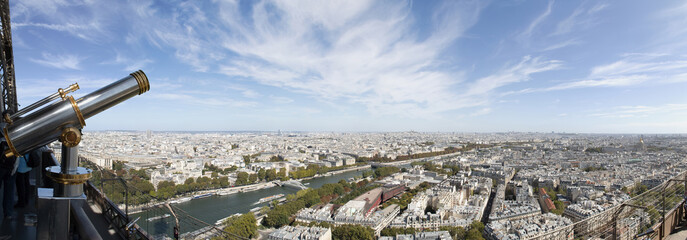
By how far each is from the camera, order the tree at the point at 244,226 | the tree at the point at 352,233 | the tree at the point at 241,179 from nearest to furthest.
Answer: the tree at the point at 352,233
the tree at the point at 244,226
the tree at the point at 241,179

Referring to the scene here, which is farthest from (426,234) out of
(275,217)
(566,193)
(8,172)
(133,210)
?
(566,193)

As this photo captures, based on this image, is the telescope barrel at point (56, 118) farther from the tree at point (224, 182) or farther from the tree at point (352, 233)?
the tree at point (224, 182)

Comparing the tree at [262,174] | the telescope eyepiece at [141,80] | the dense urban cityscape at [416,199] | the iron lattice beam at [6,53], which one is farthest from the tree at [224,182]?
the telescope eyepiece at [141,80]

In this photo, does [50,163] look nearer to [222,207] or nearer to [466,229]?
[466,229]

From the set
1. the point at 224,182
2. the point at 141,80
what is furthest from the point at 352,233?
the point at 224,182

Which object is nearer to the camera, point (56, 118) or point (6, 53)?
point (56, 118)

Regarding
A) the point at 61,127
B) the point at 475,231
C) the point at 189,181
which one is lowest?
the point at 475,231

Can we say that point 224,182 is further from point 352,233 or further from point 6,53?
point 6,53

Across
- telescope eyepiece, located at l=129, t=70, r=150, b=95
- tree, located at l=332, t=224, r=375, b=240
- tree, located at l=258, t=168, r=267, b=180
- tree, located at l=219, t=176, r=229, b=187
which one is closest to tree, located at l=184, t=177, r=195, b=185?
tree, located at l=219, t=176, r=229, b=187
